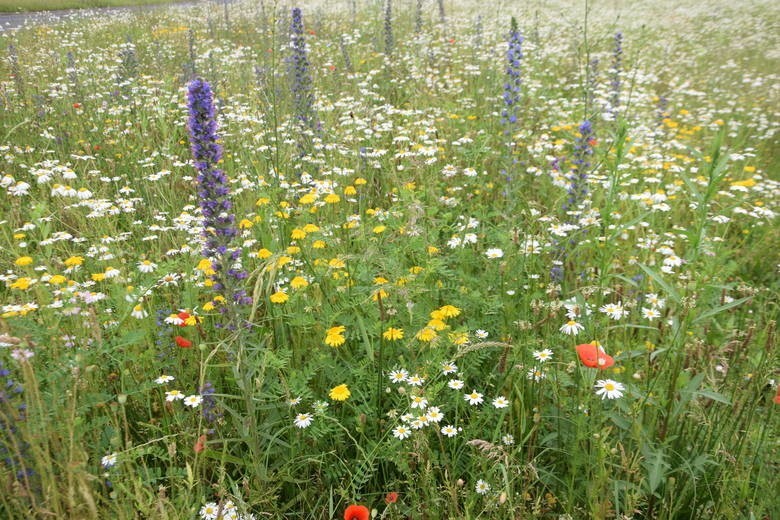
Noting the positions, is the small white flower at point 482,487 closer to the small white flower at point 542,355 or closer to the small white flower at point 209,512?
the small white flower at point 542,355

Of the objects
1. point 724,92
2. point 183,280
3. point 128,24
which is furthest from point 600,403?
point 128,24

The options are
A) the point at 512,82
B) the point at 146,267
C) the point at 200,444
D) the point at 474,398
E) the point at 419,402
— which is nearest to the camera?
the point at 200,444

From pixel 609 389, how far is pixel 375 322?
3.38ft

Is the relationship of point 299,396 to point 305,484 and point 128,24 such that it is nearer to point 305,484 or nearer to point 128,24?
point 305,484

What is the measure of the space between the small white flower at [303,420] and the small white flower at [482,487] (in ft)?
2.27

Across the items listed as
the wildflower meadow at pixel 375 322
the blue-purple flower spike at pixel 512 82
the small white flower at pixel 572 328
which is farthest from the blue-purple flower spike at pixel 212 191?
the blue-purple flower spike at pixel 512 82

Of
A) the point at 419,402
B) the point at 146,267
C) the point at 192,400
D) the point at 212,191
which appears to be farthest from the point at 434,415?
the point at 146,267

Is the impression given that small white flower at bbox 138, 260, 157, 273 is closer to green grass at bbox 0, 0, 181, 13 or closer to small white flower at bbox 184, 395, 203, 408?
small white flower at bbox 184, 395, 203, 408

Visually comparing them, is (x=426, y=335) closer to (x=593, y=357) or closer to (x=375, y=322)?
(x=375, y=322)

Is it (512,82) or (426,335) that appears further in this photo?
(512,82)

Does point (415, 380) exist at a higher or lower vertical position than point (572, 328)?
lower

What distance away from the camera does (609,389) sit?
1826mm

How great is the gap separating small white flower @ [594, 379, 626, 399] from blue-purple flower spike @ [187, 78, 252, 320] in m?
1.46

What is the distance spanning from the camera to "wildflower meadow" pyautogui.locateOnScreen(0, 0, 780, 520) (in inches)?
70.7
